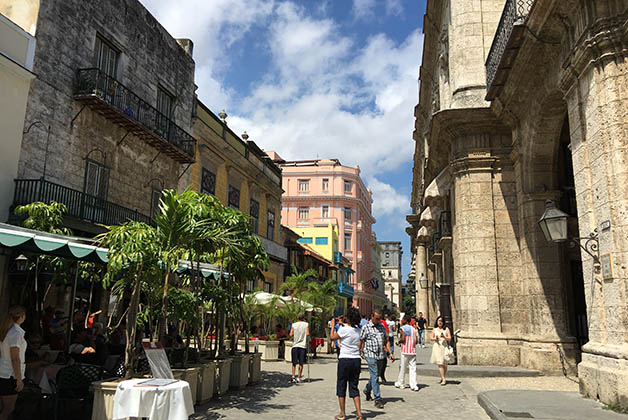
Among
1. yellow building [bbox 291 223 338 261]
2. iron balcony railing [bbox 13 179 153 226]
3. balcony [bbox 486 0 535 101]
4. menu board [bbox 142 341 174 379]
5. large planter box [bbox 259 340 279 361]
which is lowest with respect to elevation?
large planter box [bbox 259 340 279 361]

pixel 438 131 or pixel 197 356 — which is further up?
pixel 438 131

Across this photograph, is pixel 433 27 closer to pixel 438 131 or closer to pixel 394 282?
pixel 438 131

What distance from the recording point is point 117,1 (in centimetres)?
1648

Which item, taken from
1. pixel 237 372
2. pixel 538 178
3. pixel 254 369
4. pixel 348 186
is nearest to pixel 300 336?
pixel 254 369

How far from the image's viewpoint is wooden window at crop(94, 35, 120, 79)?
1570cm

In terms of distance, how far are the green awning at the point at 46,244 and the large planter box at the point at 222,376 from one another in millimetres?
2949

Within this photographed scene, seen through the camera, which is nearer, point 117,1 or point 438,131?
point 438,131

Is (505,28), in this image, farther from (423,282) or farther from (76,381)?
(423,282)

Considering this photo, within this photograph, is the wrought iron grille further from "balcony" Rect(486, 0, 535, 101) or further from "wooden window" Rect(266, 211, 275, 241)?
"wooden window" Rect(266, 211, 275, 241)

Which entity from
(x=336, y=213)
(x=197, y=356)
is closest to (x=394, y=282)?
(x=336, y=213)

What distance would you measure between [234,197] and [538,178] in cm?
1589

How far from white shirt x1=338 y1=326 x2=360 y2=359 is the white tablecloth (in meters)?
2.63

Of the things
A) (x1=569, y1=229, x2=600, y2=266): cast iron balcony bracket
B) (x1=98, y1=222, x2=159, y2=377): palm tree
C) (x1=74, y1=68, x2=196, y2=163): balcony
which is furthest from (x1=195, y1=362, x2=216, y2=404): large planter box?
(x1=74, y1=68, x2=196, y2=163): balcony

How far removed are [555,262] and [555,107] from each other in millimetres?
3494
